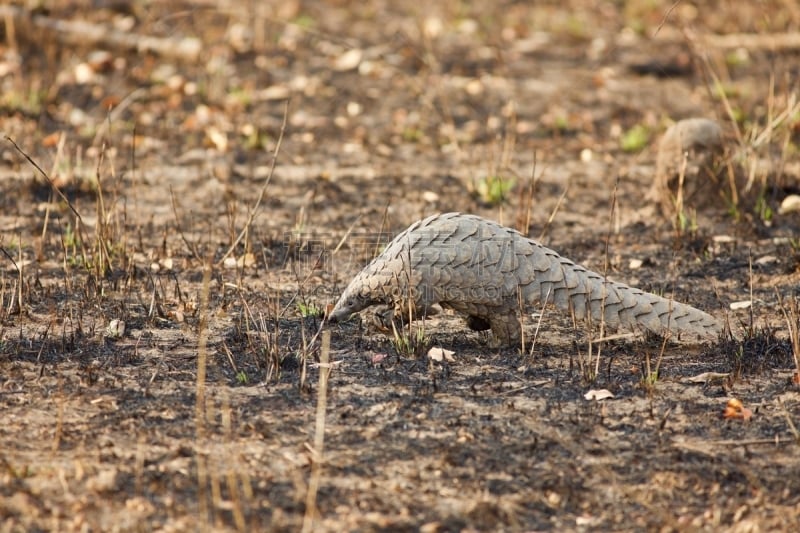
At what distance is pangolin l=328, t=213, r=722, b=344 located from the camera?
4.75 meters

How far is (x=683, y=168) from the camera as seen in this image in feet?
21.0

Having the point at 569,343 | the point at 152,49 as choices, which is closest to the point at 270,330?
the point at 569,343

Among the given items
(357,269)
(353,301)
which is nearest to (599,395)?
(353,301)

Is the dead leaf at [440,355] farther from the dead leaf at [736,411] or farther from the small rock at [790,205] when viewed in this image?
the small rock at [790,205]

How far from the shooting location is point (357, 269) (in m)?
6.34

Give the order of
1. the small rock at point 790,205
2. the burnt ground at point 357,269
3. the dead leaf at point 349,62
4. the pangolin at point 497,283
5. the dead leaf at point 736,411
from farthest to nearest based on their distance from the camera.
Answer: the dead leaf at point 349,62 < the small rock at point 790,205 < the pangolin at point 497,283 < the dead leaf at point 736,411 < the burnt ground at point 357,269

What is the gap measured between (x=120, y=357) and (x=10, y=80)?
19.1 ft

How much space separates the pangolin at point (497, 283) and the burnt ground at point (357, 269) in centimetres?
22

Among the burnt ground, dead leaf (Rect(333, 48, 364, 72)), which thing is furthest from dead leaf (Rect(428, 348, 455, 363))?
dead leaf (Rect(333, 48, 364, 72))

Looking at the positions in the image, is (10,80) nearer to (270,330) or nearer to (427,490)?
(270,330)

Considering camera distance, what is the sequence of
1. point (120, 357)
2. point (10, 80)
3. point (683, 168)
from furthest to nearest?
point (10, 80), point (683, 168), point (120, 357)

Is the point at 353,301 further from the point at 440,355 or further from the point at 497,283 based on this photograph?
the point at 497,283

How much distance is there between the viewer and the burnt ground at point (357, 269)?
3855mm

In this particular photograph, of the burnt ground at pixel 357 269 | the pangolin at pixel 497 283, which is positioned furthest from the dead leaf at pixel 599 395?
the pangolin at pixel 497 283
